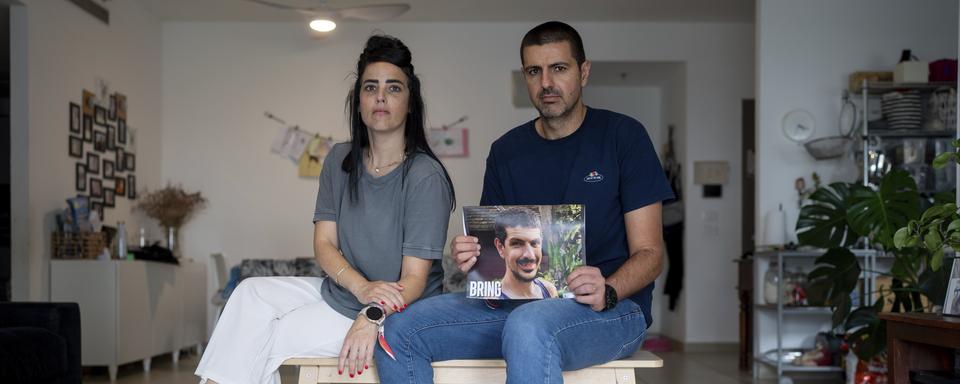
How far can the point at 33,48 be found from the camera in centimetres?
589

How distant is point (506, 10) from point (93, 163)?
3.13 metres

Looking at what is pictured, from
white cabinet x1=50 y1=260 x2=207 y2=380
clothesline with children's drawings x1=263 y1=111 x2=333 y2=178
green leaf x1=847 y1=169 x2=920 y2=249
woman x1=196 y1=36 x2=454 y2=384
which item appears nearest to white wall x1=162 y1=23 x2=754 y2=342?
clothesline with children's drawings x1=263 y1=111 x2=333 y2=178

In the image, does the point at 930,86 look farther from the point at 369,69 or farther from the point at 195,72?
the point at 195,72

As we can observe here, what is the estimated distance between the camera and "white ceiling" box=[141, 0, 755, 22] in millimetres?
7402

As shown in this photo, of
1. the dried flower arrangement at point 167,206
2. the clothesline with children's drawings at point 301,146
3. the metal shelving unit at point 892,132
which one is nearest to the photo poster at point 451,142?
the clothesline with children's drawings at point 301,146

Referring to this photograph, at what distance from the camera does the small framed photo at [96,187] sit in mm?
6695

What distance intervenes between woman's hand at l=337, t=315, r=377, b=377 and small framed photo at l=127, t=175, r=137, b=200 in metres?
5.68

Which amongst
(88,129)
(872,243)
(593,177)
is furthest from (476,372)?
(88,129)

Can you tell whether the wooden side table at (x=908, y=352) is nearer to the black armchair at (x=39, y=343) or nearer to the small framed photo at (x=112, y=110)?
→ the black armchair at (x=39, y=343)

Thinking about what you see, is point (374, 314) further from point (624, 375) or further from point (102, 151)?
point (102, 151)

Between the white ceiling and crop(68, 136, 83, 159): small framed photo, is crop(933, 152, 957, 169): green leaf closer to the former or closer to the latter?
the white ceiling

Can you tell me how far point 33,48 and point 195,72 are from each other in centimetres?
225

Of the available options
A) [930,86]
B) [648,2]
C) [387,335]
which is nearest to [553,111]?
[387,335]

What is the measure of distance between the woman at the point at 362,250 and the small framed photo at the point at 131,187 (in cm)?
532
